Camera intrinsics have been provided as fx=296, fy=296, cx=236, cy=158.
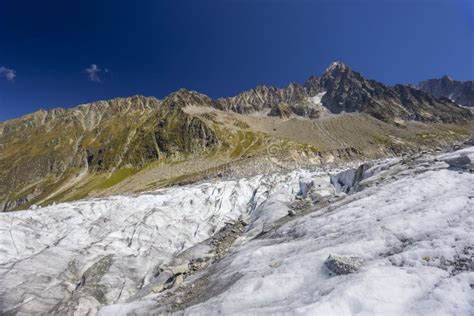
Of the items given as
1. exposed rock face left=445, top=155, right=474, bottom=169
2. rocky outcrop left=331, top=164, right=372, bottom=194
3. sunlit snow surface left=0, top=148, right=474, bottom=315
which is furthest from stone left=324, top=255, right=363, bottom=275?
rocky outcrop left=331, top=164, right=372, bottom=194

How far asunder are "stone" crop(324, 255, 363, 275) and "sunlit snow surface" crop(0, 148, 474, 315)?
13.6 inches

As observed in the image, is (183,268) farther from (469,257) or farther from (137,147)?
(137,147)

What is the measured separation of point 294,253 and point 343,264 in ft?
12.2

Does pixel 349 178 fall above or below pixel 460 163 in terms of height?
below

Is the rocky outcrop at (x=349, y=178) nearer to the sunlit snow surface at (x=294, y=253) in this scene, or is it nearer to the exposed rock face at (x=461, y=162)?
the sunlit snow surface at (x=294, y=253)

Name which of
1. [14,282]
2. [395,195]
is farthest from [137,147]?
[395,195]

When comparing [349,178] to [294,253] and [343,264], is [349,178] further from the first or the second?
[343,264]

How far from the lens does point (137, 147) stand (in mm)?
176750

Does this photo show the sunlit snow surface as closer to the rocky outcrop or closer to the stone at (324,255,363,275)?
the stone at (324,255,363,275)

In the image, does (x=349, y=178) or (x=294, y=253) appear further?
(x=349, y=178)

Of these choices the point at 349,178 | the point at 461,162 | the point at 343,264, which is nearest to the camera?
the point at 343,264

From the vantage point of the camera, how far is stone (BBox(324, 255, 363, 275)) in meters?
11.6

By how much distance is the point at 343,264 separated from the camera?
1180cm

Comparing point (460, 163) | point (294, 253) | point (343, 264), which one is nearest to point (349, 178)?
point (460, 163)
